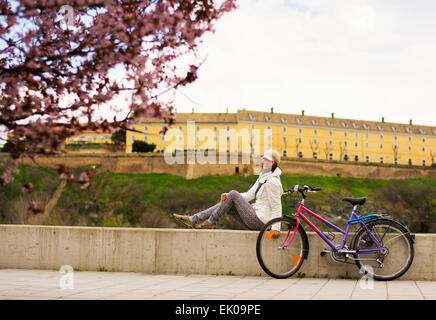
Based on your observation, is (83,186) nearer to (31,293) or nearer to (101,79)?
(101,79)

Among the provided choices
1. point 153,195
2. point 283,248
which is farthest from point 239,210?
point 153,195

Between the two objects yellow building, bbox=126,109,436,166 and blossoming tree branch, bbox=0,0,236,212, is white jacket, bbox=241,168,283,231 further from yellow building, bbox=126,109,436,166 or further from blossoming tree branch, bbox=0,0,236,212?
yellow building, bbox=126,109,436,166

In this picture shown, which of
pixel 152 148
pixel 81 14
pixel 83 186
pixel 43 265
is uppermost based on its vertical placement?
pixel 152 148

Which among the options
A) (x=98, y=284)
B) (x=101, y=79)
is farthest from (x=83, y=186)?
(x=98, y=284)

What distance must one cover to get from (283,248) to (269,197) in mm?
725

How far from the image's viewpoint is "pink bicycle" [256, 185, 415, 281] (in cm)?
661

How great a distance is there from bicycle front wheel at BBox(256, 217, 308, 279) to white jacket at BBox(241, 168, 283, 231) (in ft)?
0.77

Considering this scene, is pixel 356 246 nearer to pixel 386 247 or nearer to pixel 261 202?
pixel 386 247

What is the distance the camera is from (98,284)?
640 cm

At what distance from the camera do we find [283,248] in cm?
686

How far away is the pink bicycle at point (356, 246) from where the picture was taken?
6613 mm

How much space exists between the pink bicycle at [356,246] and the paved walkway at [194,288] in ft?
0.69

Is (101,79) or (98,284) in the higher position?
(101,79)
